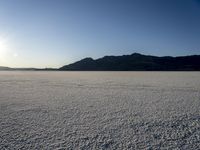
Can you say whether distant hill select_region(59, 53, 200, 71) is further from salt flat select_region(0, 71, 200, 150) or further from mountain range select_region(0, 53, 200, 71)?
salt flat select_region(0, 71, 200, 150)

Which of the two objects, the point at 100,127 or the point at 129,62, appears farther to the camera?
the point at 129,62

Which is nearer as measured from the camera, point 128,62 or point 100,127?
point 100,127

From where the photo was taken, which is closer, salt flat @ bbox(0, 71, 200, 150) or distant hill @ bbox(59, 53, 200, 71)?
salt flat @ bbox(0, 71, 200, 150)

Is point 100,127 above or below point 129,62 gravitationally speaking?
below

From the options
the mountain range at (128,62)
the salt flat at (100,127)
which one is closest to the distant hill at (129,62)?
the mountain range at (128,62)

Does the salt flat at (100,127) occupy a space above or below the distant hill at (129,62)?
below

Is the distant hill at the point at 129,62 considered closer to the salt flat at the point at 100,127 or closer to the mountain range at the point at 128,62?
the mountain range at the point at 128,62

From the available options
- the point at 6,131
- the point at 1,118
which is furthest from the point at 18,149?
the point at 1,118

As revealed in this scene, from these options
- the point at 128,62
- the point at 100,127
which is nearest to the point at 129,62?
the point at 128,62

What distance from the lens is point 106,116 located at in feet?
16.8

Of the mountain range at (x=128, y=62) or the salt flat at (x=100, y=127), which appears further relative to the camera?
the mountain range at (x=128, y=62)

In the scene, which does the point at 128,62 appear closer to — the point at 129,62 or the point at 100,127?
the point at 129,62

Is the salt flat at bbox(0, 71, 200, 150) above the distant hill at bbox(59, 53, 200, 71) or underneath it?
underneath

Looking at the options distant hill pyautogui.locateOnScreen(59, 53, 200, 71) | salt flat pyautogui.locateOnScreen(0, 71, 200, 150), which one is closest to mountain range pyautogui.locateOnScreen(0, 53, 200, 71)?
distant hill pyautogui.locateOnScreen(59, 53, 200, 71)
